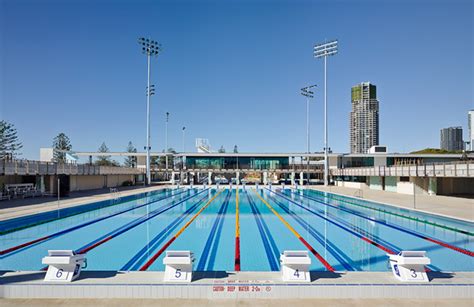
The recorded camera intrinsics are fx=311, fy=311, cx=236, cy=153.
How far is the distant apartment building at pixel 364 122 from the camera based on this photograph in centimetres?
11162

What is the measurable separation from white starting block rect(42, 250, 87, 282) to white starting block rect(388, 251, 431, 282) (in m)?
4.87

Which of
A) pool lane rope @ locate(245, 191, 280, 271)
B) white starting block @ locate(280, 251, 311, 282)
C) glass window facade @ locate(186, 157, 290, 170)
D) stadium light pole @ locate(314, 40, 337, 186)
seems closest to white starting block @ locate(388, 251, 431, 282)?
white starting block @ locate(280, 251, 311, 282)

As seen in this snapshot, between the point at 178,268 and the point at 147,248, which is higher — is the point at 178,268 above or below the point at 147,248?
above

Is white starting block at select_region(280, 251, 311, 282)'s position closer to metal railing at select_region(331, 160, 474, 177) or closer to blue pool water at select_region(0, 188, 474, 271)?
blue pool water at select_region(0, 188, 474, 271)

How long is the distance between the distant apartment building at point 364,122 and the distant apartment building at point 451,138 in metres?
21.0

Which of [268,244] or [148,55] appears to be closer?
[268,244]

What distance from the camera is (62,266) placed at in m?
4.66

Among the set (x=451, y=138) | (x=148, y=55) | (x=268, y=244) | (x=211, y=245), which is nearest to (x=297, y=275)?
(x=268, y=244)

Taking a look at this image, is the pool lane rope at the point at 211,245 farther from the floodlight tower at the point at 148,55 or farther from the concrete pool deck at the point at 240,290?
the floodlight tower at the point at 148,55

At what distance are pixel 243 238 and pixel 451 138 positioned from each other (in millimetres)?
116819

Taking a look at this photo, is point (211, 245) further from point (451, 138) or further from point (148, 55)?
point (451, 138)

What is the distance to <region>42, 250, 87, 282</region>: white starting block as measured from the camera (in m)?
4.58

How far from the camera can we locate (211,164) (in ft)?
129

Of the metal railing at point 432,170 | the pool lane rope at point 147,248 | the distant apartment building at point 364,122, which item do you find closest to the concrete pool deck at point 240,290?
the pool lane rope at point 147,248
